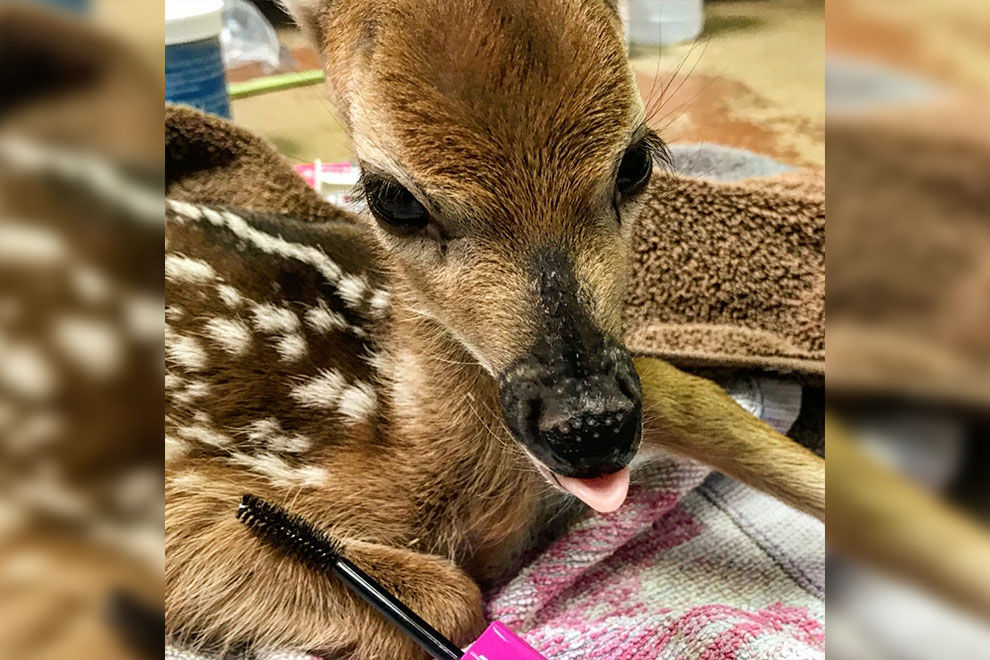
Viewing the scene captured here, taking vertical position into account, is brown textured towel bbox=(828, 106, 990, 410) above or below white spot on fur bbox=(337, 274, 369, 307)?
above

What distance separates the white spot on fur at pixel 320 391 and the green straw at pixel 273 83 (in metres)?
0.27

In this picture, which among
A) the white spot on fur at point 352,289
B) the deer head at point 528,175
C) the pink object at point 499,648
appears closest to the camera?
the deer head at point 528,175

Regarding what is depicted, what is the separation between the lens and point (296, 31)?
733 mm

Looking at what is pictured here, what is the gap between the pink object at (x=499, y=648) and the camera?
2.20ft

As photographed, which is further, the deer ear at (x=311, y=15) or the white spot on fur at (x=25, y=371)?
the deer ear at (x=311, y=15)

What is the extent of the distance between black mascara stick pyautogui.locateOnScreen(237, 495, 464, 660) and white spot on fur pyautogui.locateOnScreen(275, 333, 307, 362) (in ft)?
0.46

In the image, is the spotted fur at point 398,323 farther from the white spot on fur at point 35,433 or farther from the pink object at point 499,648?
the white spot on fur at point 35,433

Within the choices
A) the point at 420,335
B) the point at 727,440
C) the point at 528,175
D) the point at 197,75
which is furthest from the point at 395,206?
the point at 727,440

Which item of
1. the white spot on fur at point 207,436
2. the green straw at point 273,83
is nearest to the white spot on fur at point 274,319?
the white spot on fur at point 207,436

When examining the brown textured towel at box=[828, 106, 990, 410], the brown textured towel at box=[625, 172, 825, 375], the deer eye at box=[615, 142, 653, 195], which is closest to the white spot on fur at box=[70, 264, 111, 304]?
the deer eye at box=[615, 142, 653, 195]

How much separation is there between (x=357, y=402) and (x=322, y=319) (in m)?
0.09

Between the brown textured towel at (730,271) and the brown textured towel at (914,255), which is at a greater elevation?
the brown textured towel at (914,255)

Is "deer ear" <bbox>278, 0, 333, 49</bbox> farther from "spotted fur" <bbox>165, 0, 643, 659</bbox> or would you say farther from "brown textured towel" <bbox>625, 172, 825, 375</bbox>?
"brown textured towel" <bbox>625, 172, 825, 375</bbox>

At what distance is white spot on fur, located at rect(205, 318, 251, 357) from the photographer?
0.82 meters
